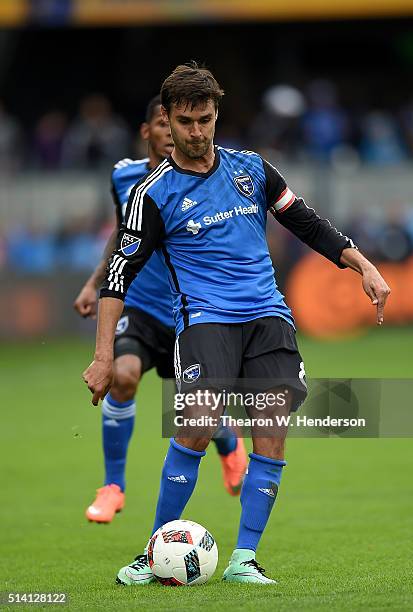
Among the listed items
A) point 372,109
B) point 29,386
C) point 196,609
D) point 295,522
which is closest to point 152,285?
point 295,522

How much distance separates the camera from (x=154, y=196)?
6.20 meters

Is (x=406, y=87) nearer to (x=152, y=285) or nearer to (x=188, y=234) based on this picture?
(x=152, y=285)

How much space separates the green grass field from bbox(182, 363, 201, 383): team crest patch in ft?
3.20

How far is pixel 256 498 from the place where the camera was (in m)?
6.16

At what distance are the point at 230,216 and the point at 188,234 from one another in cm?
22

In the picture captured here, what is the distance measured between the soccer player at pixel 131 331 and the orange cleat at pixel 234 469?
0.89ft

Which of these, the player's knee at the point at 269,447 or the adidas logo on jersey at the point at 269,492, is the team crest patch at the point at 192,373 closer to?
the player's knee at the point at 269,447

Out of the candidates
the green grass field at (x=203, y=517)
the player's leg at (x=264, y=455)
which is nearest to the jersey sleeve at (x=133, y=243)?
the player's leg at (x=264, y=455)

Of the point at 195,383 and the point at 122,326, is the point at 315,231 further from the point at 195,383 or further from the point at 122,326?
the point at 122,326

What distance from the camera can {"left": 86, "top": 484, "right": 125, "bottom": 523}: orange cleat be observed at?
7.77 meters

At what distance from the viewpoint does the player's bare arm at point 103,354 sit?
6035 mm

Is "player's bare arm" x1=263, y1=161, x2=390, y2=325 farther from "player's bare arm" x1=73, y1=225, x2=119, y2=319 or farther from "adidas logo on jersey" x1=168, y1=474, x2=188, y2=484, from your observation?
"player's bare arm" x1=73, y1=225, x2=119, y2=319

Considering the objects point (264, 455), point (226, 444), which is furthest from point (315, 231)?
point (226, 444)

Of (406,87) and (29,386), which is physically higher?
(406,87)
